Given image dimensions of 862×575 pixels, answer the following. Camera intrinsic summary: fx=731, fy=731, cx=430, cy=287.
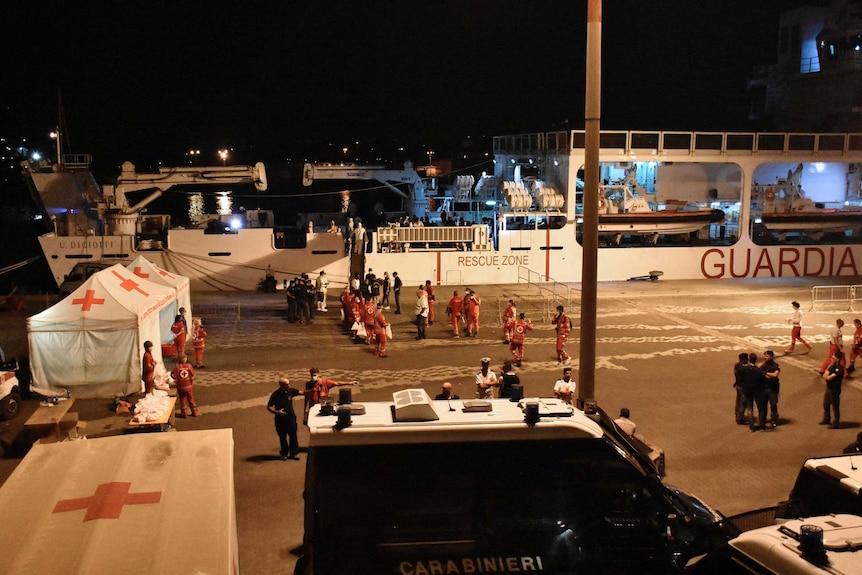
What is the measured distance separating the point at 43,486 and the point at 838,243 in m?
34.8

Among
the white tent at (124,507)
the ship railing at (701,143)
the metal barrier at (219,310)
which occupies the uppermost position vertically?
the ship railing at (701,143)

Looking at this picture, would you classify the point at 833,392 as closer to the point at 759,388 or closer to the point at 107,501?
the point at 759,388

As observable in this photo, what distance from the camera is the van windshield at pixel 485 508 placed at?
5078 mm

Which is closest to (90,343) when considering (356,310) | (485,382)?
(356,310)

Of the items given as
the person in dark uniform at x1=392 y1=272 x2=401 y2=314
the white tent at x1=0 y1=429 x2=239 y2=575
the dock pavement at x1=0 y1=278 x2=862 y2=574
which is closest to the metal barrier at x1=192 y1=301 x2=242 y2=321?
the dock pavement at x1=0 y1=278 x2=862 y2=574

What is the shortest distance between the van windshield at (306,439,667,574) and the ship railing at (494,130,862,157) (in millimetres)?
25243

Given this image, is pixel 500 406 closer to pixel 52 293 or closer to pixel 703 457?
pixel 703 457

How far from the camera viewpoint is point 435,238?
28.3 meters

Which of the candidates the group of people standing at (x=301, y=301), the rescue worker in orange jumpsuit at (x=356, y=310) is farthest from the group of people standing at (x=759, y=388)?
the group of people standing at (x=301, y=301)

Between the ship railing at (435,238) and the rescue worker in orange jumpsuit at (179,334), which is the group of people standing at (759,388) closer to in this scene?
the rescue worker in orange jumpsuit at (179,334)

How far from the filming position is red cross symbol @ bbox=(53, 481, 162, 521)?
202 inches

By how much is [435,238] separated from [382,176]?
17.4 feet

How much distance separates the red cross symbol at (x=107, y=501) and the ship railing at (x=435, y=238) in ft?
74.7

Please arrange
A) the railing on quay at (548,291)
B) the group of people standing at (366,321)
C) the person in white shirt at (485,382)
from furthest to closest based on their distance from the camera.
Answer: the railing on quay at (548,291) → the group of people standing at (366,321) → the person in white shirt at (485,382)
